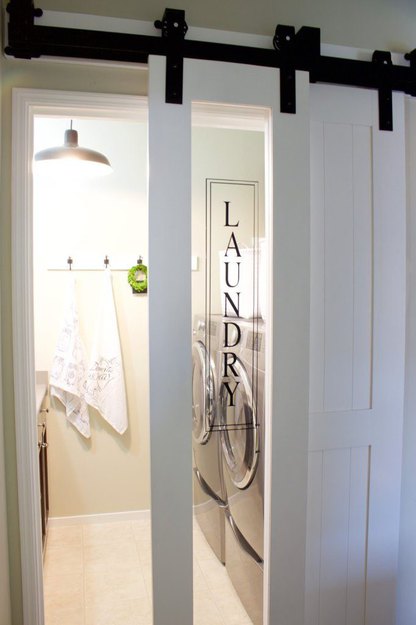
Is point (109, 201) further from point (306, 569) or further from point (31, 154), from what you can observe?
point (306, 569)

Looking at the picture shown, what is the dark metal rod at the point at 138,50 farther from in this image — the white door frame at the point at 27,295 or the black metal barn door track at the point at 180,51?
the white door frame at the point at 27,295

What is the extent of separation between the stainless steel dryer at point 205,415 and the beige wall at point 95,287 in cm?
143

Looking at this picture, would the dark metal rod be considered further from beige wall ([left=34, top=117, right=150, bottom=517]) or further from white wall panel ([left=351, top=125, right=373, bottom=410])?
beige wall ([left=34, top=117, right=150, bottom=517])

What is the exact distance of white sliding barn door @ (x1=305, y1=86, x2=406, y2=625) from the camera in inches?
69.0

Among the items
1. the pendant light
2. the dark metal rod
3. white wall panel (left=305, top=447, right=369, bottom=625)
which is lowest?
white wall panel (left=305, top=447, right=369, bottom=625)

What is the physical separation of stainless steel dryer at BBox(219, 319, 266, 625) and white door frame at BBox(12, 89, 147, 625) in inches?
25.1

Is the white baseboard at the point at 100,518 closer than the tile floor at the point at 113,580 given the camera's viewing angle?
No

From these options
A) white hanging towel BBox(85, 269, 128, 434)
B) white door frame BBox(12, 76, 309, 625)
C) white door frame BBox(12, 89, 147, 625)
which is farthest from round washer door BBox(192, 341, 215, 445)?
white hanging towel BBox(85, 269, 128, 434)

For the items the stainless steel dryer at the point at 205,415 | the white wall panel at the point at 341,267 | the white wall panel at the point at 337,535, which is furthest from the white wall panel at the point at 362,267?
the stainless steel dryer at the point at 205,415

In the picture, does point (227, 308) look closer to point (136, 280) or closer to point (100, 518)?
point (136, 280)

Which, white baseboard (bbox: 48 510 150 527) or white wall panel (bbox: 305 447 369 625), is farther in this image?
white baseboard (bbox: 48 510 150 527)

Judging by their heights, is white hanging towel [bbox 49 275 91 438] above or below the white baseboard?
above

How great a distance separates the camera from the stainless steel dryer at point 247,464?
1.69 meters

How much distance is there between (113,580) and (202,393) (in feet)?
4.93
